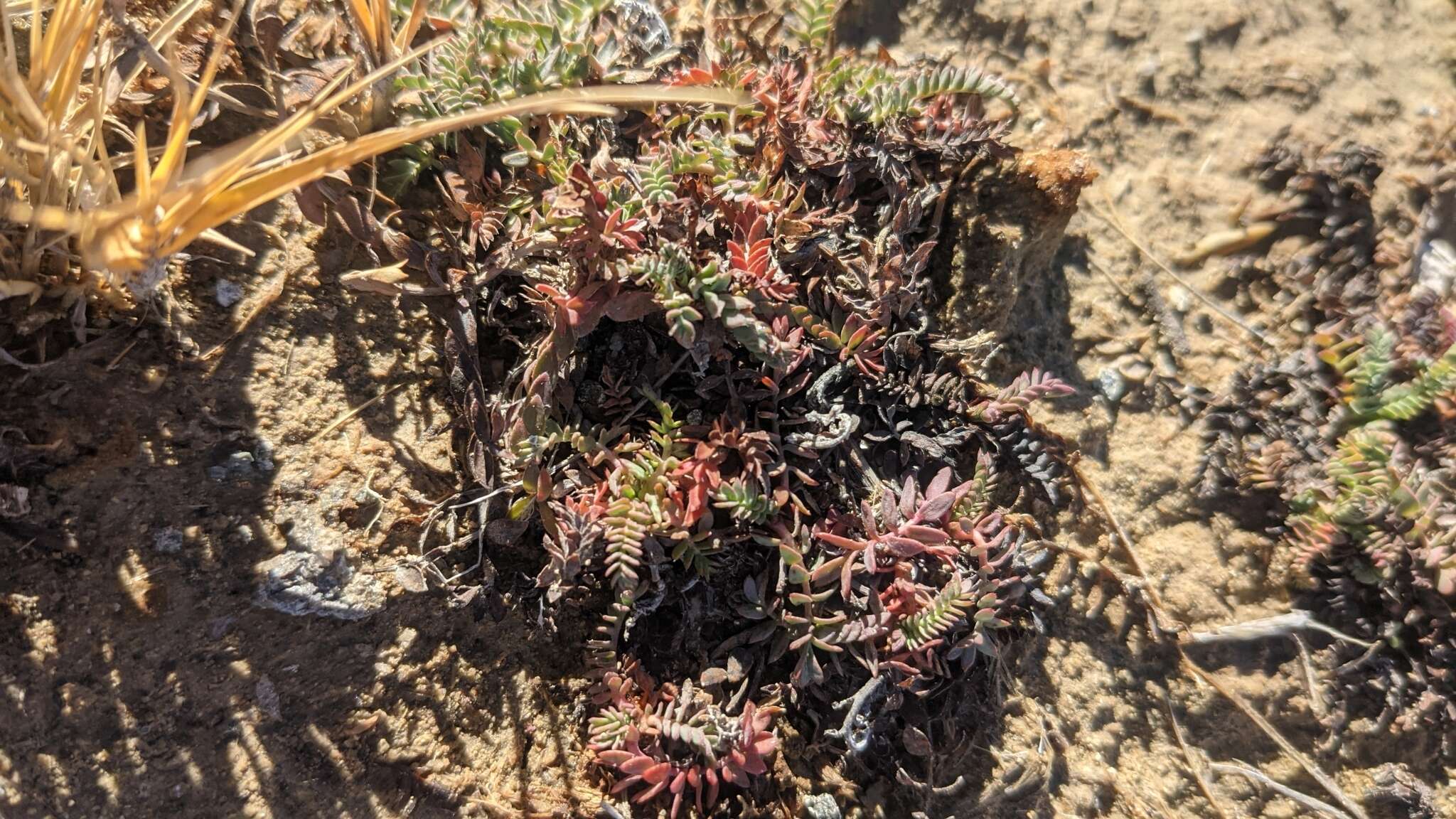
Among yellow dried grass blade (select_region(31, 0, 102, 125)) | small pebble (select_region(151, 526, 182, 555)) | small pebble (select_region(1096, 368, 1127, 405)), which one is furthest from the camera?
small pebble (select_region(1096, 368, 1127, 405))

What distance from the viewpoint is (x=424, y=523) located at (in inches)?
93.4

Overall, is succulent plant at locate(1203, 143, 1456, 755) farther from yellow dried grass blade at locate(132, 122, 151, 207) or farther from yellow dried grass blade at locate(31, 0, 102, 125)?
yellow dried grass blade at locate(31, 0, 102, 125)

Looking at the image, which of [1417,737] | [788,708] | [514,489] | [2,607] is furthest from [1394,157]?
[2,607]

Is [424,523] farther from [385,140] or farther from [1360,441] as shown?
[1360,441]

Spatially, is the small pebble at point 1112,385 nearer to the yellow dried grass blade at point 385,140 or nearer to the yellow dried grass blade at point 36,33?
the yellow dried grass blade at point 385,140

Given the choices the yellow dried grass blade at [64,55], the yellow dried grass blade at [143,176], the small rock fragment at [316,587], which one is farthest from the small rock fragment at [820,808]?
the yellow dried grass blade at [64,55]

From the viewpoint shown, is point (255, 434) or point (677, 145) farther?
point (677, 145)

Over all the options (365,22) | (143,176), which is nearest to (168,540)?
(143,176)

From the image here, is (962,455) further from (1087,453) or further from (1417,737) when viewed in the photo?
(1417,737)

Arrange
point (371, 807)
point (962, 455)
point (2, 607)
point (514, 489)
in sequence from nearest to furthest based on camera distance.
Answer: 1. point (2, 607)
2. point (371, 807)
3. point (514, 489)
4. point (962, 455)

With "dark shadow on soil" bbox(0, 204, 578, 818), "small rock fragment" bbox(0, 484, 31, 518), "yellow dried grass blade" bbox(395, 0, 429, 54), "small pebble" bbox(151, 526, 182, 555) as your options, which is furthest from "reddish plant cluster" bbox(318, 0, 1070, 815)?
"small rock fragment" bbox(0, 484, 31, 518)

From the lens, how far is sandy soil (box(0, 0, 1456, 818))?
2025mm

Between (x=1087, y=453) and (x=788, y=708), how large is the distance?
139 centimetres

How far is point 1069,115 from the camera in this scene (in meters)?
3.30
